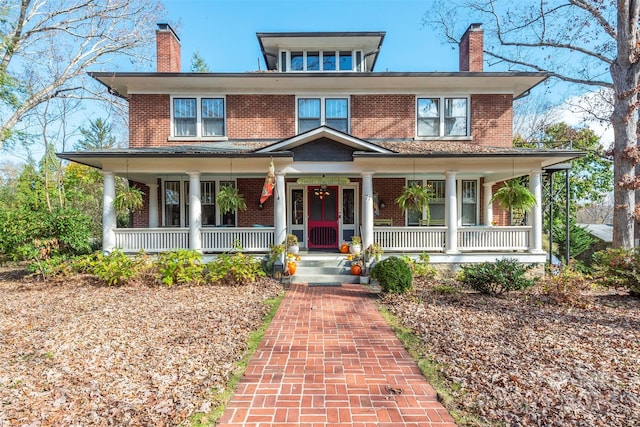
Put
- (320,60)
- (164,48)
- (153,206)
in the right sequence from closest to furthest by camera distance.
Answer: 1. (153,206)
2. (164,48)
3. (320,60)

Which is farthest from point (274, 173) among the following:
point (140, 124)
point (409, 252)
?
point (140, 124)

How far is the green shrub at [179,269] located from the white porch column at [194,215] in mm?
734

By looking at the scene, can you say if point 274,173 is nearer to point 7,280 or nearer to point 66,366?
point 66,366

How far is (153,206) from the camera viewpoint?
1251cm

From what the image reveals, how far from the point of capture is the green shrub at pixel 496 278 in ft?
26.1

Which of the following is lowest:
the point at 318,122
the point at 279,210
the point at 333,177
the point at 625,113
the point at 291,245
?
the point at 291,245

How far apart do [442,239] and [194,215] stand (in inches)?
320

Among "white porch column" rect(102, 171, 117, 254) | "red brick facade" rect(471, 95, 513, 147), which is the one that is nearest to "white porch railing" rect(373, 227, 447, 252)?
"red brick facade" rect(471, 95, 513, 147)

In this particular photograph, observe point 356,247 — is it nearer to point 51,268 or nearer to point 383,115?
point 383,115

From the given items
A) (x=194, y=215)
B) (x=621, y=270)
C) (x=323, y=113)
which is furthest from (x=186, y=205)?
(x=621, y=270)

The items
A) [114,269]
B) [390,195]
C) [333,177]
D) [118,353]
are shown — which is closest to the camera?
[118,353]

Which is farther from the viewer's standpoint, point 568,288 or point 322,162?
point 322,162

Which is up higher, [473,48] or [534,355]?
[473,48]

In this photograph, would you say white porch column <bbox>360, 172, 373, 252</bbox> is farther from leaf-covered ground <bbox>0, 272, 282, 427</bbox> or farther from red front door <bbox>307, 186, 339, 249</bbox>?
leaf-covered ground <bbox>0, 272, 282, 427</bbox>
